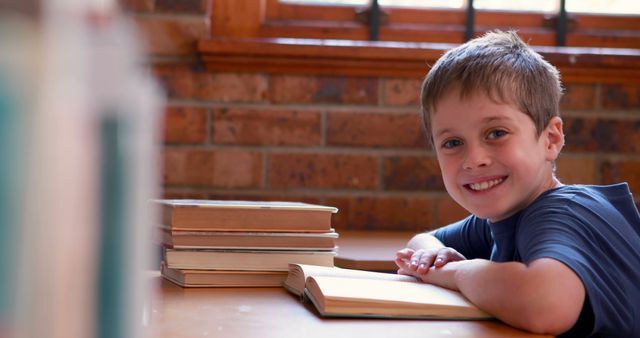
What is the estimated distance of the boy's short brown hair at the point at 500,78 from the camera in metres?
1.26

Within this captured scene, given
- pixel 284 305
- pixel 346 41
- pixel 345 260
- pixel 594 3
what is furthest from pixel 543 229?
pixel 594 3

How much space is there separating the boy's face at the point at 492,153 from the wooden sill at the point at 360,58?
78 centimetres

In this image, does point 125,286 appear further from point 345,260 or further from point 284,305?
point 345,260

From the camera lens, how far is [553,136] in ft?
4.39

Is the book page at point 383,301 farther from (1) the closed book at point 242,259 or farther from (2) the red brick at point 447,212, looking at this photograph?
(2) the red brick at point 447,212

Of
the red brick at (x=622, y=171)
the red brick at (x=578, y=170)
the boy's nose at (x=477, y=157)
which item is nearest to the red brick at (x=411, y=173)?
the red brick at (x=578, y=170)

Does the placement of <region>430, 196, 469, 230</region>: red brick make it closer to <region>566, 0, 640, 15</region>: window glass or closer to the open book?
<region>566, 0, 640, 15</region>: window glass

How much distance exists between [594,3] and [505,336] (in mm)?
1620

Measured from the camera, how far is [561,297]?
3.06 feet

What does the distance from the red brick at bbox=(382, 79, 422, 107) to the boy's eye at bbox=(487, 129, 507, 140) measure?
88cm

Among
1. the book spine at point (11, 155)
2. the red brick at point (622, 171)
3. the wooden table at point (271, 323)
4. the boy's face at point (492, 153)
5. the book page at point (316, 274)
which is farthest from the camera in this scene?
the red brick at point (622, 171)

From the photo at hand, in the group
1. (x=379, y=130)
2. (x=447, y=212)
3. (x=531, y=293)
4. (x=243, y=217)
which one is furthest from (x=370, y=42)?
(x=531, y=293)

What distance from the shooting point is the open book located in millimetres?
922

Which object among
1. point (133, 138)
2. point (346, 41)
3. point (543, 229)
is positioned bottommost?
point (543, 229)
